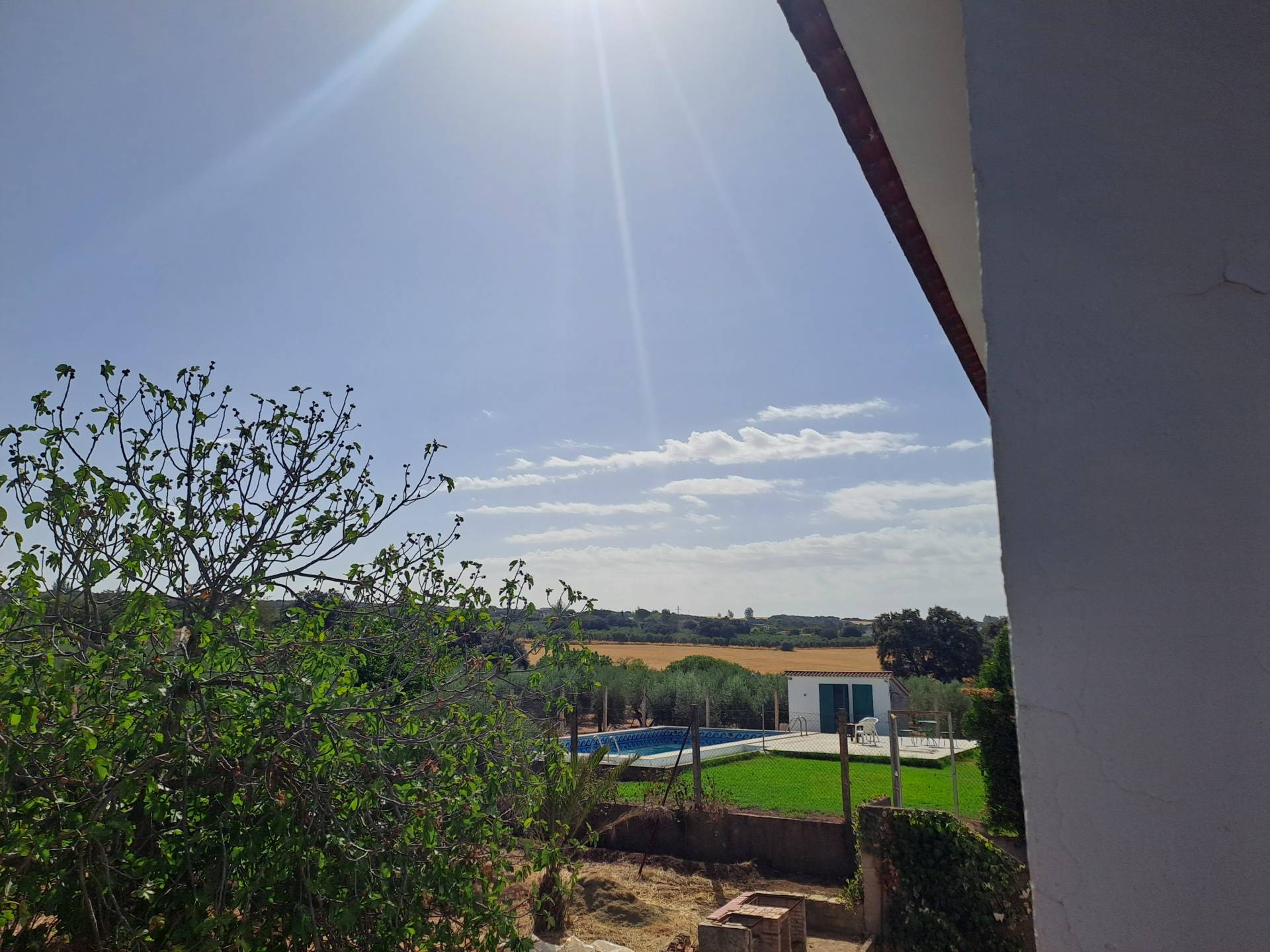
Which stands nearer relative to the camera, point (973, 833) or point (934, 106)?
point (934, 106)

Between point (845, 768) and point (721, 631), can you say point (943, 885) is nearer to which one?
point (845, 768)

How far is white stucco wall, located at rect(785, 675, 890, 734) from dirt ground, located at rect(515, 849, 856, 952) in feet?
61.8

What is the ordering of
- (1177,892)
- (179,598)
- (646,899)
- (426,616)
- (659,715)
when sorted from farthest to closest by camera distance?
(659,715)
(646,899)
(426,616)
(179,598)
(1177,892)

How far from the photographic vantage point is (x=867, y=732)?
72.7ft

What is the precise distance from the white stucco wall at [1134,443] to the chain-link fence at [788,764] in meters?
7.65

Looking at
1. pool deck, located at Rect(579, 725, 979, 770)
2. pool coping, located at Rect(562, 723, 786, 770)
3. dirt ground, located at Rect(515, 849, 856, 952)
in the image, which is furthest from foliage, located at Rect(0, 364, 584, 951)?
pool deck, located at Rect(579, 725, 979, 770)

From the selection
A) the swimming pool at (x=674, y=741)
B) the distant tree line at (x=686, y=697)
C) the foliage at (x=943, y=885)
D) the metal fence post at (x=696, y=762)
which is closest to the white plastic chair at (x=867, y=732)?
the swimming pool at (x=674, y=741)

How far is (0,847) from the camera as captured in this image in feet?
8.16

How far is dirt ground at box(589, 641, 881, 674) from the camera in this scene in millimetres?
44906

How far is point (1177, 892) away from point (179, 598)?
3.43 meters

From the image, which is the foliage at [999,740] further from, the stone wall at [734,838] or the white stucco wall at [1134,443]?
the white stucco wall at [1134,443]

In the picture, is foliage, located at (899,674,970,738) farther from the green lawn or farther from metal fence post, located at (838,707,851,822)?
metal fence post, located at (838,707,851,822)

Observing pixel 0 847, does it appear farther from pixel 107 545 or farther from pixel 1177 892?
pixel 1177 892

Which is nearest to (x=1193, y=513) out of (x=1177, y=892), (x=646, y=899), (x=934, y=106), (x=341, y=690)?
(x=1177, y=892)
